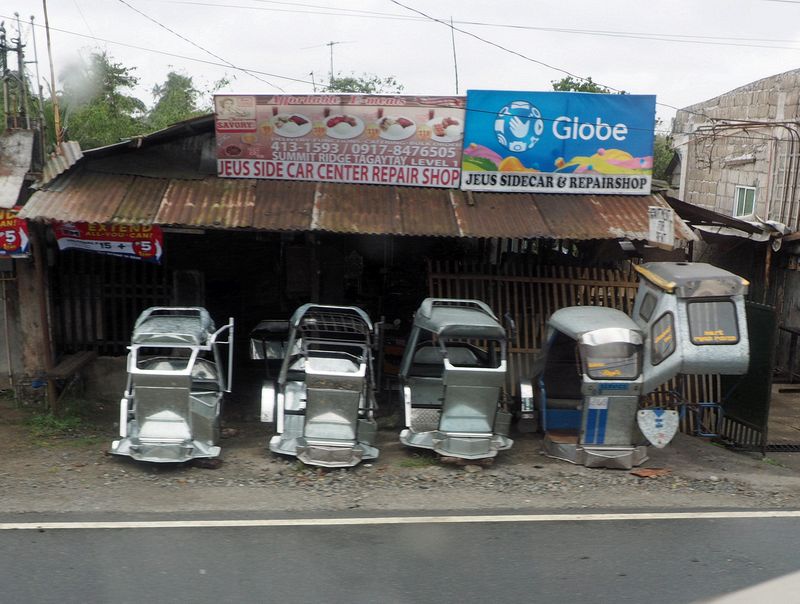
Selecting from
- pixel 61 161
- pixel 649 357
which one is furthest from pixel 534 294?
pixel 61 161

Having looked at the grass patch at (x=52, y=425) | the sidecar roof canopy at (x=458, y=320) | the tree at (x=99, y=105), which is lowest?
the grass patch at (x=52, y=425)

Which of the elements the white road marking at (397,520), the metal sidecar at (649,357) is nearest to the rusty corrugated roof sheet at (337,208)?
the metal sidecar at (649,357)

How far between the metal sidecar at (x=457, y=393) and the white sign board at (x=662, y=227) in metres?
2.55

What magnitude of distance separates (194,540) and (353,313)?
4197mm

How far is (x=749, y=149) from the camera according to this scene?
644 inches

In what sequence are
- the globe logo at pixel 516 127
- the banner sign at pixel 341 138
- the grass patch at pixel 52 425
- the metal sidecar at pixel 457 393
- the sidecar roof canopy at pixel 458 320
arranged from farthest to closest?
1. the globe logo at pixel 516 127
2. the banner sign at pixel 341 138
3. the grass patch at pixel 52 425
4. the sidecar roof canopy at pixel 458 320
5. the metal sidecar at pixel 457 393

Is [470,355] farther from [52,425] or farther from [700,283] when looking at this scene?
[52,425]

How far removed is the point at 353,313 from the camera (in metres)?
9.55

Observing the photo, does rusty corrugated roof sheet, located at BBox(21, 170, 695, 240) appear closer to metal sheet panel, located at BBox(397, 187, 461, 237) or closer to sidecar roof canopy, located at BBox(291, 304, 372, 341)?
metal sheet panel, located at BBox(397, 187, 461, 237)

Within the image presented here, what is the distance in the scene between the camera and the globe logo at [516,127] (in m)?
10.5

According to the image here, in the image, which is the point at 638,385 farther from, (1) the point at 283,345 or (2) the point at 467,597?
(1) the point at 283,345

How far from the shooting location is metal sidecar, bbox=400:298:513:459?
812cm

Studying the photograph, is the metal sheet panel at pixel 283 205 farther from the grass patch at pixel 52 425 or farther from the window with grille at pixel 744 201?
the window with grille at pixel 744 201

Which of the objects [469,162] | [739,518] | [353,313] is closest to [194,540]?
[353,313]
